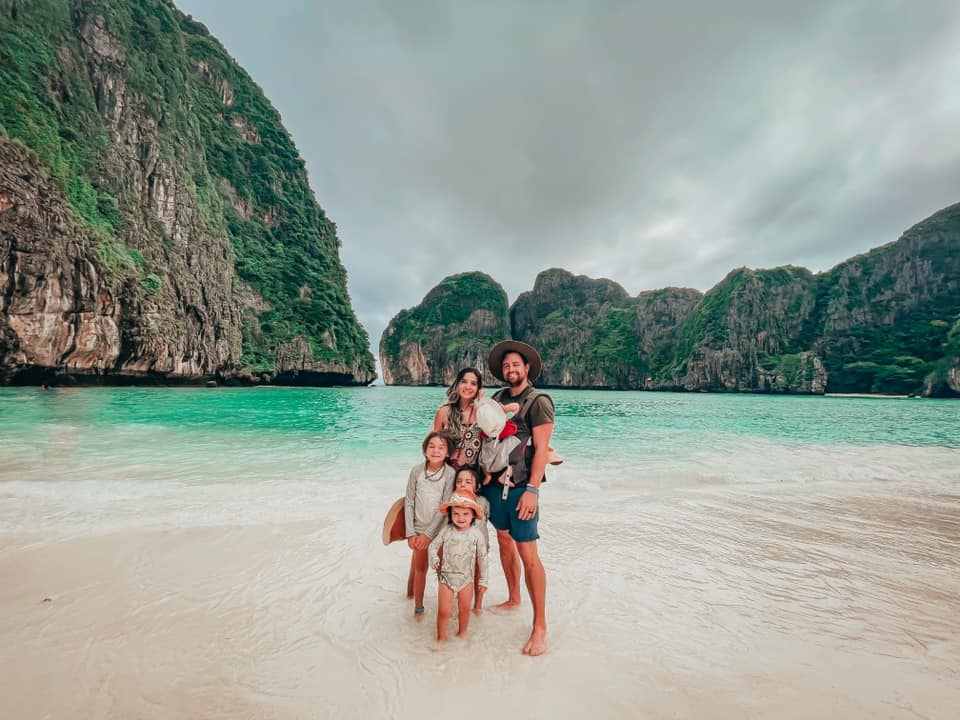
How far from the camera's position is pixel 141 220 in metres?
34.2

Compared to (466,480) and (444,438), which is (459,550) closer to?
(466,480)

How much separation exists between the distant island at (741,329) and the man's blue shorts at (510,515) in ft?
301

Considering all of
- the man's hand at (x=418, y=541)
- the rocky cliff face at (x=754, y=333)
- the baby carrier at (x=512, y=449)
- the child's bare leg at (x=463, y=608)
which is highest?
the rocky cliff face at (x=754, y=333)

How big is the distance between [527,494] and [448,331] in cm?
12587

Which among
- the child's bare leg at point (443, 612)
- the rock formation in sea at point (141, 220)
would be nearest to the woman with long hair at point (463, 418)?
the child's bare leg at point (443, 612)

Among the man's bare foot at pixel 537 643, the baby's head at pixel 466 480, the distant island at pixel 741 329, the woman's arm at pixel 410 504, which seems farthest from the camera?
the distant island at pixel 741 329

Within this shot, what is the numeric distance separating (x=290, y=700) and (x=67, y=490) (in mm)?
5523

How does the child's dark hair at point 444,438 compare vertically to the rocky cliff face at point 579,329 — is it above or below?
below

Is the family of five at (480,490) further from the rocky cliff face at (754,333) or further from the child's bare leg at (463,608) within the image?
the rocky cliff face at (754,333)

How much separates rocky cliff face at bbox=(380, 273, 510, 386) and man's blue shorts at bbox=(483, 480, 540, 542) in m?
117

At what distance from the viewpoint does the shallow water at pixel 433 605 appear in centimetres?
180

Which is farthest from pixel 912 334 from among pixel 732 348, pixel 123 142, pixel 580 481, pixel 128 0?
pixel 128 0

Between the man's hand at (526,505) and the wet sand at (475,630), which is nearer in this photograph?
the wet sand at (475,630)

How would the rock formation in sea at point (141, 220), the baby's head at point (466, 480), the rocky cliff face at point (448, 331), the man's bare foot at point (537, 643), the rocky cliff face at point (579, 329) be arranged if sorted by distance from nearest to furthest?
the man's bare foot at point (537, 643) → the baby's head at point (466, 480) → the rock formation in sea at point (141, 220) → the rocky cliff face at point (579, 329) → the rocky cliff face at point (448, 331)
